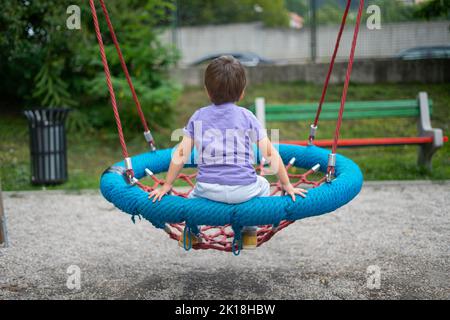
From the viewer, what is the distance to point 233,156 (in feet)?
8.86

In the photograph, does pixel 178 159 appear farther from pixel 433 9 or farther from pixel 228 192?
pixel 433 9

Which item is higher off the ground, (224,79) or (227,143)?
(224,79)

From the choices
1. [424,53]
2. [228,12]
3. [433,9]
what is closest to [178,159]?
[433,9]

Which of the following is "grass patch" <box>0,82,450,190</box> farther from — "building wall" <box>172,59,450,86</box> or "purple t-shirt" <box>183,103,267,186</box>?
"purple t-shirt" <box>183,103,267,186</box>

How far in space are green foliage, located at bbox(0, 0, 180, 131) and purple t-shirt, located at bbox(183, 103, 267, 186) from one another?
16.5 ft

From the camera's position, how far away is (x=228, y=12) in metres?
11.6

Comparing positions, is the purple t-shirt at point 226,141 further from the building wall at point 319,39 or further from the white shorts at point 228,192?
the building wall at point 319,39

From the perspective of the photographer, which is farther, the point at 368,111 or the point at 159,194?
the point at 368,111

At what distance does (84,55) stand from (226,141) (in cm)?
584

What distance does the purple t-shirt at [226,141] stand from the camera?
2688 mm

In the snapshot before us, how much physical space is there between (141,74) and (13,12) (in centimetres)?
178

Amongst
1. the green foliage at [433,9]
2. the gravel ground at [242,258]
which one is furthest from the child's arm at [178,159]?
the green foliage at [433,9]

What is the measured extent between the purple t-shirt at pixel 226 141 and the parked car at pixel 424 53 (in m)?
7.89

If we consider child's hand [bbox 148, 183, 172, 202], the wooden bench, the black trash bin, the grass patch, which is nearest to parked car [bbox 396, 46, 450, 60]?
the grass patch
